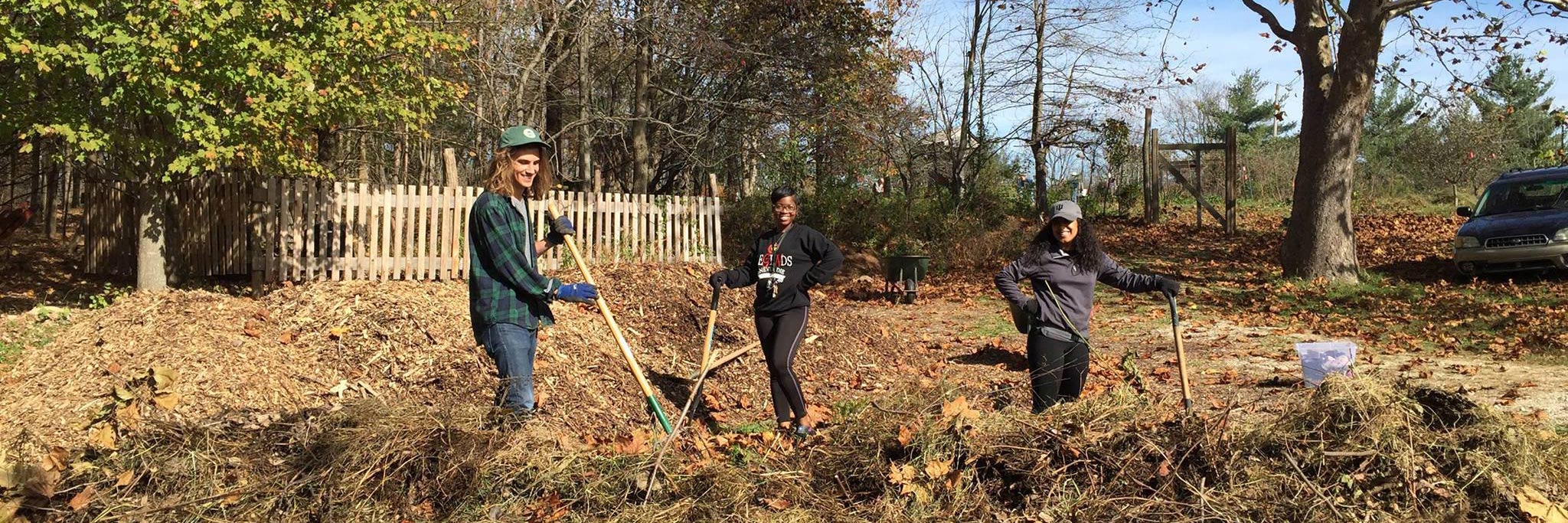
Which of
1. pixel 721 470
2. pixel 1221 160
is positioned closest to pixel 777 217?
pixel 721 470

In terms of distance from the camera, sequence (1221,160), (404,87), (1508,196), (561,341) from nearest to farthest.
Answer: (561,341), (404,87), (1508,196), (1221,160)

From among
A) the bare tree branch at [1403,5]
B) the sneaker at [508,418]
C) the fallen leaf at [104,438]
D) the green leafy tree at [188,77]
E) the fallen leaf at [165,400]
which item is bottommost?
the fallen leaf at [104,438]

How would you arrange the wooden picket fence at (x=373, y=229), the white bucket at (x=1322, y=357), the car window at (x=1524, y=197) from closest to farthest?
the white bucket at (x=1322, y=357), the wooden picket fence at (x=373, y=229), the car window at (x=1524, y=197)

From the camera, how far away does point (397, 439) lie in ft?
12.6

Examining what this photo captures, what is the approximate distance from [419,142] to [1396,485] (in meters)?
18.1

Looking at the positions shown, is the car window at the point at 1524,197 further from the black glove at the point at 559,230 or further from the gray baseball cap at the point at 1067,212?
the black glove at the point at 559,230

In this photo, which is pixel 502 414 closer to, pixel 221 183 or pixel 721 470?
pixel 721 470

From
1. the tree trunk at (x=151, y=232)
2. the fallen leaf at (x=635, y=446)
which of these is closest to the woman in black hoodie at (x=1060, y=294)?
the fallen leaf at (x=635, y=446)

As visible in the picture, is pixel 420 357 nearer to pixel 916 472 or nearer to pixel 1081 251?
pixel 916 472

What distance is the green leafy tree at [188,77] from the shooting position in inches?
328

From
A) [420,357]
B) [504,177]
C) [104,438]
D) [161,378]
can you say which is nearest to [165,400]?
[161,378]

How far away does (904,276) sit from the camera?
12867mm

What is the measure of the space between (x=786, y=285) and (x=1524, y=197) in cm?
1244

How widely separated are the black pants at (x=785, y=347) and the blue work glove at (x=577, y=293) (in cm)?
138
